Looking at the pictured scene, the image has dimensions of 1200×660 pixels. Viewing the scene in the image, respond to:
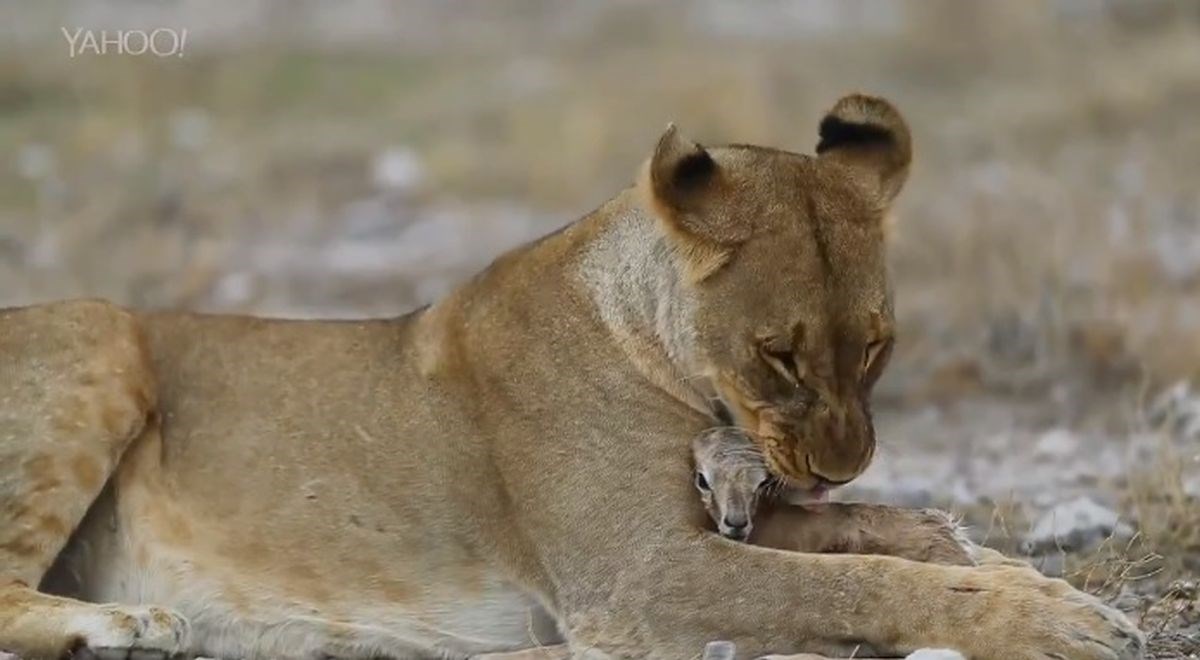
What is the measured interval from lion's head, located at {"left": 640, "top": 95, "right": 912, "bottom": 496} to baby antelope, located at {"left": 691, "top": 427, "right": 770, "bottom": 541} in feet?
0.15

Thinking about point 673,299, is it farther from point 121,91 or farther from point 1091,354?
point 121,91

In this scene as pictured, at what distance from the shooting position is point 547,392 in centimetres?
576

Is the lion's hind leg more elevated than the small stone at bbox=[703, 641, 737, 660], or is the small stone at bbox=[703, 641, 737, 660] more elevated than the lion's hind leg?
the lion's hind leg

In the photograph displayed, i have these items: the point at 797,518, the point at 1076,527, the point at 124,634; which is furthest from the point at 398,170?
the point at 797,518

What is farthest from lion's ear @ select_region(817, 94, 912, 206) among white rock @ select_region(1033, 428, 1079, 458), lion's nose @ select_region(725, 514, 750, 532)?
white rock @ select_region(1033, 428, 1079, 458)

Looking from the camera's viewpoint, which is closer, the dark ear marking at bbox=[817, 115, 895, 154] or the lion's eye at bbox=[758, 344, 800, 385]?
the lion's eye at bbox=[758, 344, 800, 385]

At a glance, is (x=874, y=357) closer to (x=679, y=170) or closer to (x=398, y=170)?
(x=679, y=170)

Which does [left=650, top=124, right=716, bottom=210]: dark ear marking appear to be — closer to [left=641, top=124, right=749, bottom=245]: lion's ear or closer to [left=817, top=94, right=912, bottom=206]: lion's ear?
[left=641, top=124, right=749, bottom=245]: lion's ear

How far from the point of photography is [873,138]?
5773 mm

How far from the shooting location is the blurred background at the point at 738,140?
834 cm

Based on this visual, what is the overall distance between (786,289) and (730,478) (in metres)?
0.43

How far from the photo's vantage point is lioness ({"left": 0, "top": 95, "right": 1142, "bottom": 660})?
5.23 m

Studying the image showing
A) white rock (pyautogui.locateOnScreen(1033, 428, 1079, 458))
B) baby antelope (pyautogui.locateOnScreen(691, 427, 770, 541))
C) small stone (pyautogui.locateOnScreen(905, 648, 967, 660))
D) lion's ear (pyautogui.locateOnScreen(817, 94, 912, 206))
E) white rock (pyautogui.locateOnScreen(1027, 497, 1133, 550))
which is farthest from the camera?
white rock (pyautogui.locateOnScreen(1033, 428, 1079, 458))

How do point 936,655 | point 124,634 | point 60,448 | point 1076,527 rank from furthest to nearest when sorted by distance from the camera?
point 1076,527, point 60,448, point 124,634, point 936,655
